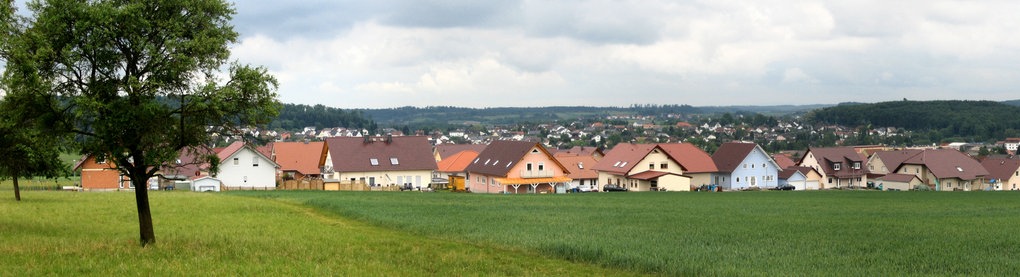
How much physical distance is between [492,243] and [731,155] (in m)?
75.2

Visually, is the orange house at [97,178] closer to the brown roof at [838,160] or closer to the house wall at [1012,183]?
the brown roof at [838,160]

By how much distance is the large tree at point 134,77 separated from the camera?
17.4 m

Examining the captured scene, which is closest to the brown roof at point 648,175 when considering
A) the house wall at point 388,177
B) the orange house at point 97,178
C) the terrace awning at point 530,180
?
the terrace awning at point 530,180

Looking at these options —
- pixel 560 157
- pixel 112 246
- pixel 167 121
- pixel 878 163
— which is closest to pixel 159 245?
pixel 112 246

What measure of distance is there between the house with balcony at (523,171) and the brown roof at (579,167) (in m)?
11.0

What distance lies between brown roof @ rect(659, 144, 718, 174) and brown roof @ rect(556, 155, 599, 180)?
8.80m

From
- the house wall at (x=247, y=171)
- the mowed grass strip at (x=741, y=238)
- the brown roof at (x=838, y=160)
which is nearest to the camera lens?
the mowed grass strip at (x=741, y=238)

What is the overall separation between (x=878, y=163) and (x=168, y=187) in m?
94.6

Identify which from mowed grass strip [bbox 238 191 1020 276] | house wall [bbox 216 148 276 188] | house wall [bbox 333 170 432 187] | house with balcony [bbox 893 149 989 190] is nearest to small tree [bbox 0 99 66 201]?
mowed grass strip [bbox 238 191 1020 276]

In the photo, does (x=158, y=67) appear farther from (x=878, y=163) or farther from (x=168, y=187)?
(x=878, y=163)

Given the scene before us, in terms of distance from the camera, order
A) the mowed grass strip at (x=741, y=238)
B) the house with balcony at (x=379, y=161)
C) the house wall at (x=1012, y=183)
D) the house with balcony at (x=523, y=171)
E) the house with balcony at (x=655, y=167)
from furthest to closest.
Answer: the house wall at (x=1012, y=183), the house with balcony at (x=655, y=167), the house with balcony at (x=379, y=161), the house with balcony at (x=523, y=171), the mowed grass strip at (x=741, y=238)

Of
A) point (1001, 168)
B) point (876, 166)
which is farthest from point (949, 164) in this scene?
point (876, 166)

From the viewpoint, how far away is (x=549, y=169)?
7906 centimetres

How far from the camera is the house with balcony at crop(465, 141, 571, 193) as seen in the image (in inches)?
3034
